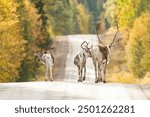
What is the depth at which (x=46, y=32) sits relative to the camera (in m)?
29.6

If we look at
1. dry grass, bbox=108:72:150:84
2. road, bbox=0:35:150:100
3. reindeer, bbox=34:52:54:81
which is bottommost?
dry grass, bbox=108:72:150:84

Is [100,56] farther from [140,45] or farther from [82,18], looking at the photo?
[82,18]

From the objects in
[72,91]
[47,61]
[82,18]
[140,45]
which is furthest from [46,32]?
[82,18]

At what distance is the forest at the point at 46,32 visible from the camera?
2972 centimetres

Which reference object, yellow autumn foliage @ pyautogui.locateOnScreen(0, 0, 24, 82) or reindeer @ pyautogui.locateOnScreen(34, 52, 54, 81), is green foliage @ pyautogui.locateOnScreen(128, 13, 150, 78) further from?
reindeer @ pyautogui.locateOnScreen(34, 52, 54, 81)

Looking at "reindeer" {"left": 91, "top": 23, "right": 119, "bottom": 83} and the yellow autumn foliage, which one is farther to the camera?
the yellow autumn foliage

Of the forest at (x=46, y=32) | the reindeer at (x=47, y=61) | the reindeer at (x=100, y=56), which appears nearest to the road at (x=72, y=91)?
the reindeer at (x=100, y=56)

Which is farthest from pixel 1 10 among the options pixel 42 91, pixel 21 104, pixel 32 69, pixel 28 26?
pixel 21 104

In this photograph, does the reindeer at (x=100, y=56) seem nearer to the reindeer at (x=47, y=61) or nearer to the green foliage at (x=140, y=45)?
the reindeer at (x=47, y=61)

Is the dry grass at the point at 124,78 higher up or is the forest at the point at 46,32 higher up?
the forest at the point at 46,32

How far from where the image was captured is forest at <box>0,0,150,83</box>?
2972cm

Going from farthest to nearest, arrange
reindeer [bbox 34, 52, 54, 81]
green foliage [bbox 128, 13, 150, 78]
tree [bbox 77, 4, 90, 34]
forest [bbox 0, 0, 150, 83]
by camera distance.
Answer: tree [bbox 77, 4, 90, 34] < green foliage [bbox 128, 13, 150, 78] < forest [bbox 0, 0, 150, 83] < reindeer [bbox 34, 52, 54, 81]

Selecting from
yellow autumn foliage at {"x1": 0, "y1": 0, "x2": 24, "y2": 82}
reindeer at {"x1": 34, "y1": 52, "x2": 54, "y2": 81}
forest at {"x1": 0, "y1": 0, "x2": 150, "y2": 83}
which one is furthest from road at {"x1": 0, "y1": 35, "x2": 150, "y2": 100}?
yellow autumn foliage at {"x1": 0, "y1": 0, "x2": 24, "y2": 82}

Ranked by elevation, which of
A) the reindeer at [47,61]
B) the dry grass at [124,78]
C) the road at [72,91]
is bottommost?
the dry grass at [124,78]
